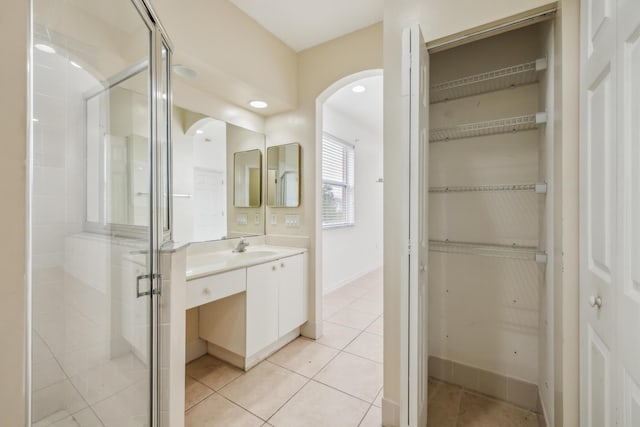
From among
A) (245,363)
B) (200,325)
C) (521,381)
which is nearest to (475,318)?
(521,381)

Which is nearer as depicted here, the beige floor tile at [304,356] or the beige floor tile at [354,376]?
the beige floor tile at [354,376]

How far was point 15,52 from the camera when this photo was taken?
439 mm

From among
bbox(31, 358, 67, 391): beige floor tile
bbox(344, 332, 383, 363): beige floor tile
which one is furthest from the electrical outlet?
bbox(31, 358, 67, 391): beige floor tile

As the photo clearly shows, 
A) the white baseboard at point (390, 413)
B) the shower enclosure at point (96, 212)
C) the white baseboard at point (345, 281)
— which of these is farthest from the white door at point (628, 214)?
the white baseboard at point (345, 281)

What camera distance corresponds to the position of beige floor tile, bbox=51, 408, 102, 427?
28.6 inches

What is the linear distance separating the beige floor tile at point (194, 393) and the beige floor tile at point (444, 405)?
142cm

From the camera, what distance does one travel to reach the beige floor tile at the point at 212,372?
187 centimetres

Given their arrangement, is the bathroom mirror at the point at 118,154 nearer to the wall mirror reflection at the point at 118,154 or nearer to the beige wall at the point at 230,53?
the wall mirror reflection at the point at 118,154

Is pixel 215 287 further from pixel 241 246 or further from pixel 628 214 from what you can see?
pixel 628 214

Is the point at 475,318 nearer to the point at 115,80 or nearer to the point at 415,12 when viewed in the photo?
the point at 415,12

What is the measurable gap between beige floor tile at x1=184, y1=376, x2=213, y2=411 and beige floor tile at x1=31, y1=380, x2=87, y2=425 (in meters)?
1.06

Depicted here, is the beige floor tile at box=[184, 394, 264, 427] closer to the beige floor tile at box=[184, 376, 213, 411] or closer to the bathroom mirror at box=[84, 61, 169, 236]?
the beige floor tile at box=[184, 376, 213, 411]

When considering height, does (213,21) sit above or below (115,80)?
above

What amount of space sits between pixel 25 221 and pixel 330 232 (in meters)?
3.53
